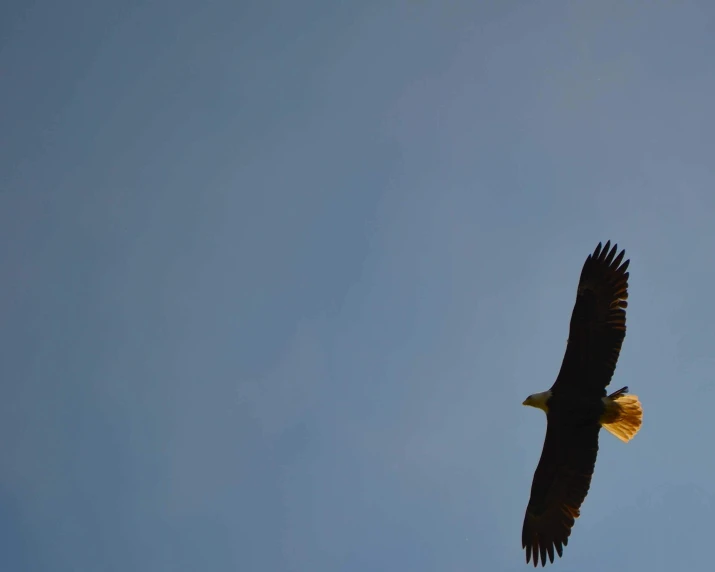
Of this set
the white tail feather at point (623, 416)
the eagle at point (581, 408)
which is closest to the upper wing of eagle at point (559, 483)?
the eagle at point (581, 408)

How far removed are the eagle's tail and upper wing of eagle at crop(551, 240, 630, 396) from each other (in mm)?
242

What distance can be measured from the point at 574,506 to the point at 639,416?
1749 mm

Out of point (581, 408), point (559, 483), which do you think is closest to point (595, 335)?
point (581, 408)

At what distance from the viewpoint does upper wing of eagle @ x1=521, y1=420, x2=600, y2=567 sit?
12.2 metres

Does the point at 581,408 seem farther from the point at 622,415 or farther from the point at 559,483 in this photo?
the point at 559,483

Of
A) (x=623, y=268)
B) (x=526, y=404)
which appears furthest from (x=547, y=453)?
(x=623, y=268)

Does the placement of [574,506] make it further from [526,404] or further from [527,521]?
[526,404]

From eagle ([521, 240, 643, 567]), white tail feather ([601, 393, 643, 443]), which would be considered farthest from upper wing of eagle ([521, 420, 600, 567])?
white tail feather ([601, 393, 643, 443])

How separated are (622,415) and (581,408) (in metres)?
0.69

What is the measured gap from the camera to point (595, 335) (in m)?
11.8

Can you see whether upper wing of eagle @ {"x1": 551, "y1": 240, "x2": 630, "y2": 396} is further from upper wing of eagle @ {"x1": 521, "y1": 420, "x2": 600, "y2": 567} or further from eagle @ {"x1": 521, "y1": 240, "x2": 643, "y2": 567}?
upper wing of eagle @ {"x1": 521, "y1": 420, "x2": 600, "y2": 567}

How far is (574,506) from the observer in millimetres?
12258

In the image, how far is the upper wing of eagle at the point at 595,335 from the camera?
11.7m

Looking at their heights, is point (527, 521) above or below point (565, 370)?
below
